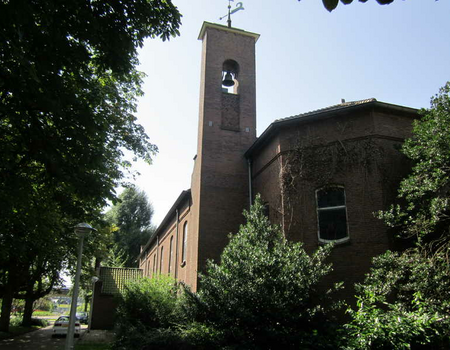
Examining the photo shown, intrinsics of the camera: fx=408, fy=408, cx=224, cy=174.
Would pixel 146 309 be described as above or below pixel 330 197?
below

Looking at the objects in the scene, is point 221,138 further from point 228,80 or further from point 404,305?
point 404,305

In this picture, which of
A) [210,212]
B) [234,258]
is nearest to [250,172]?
[210,212]

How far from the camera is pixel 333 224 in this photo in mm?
13398

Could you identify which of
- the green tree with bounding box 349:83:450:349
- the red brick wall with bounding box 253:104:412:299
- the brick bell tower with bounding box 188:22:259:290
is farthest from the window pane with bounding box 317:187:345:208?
the brick bell tower with bounding box 188:22:259:290

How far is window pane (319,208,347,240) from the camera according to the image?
1319 centimetres

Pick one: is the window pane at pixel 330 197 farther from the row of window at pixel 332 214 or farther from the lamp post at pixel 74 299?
the lamp post at pixel 74 299

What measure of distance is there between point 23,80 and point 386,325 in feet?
30.2

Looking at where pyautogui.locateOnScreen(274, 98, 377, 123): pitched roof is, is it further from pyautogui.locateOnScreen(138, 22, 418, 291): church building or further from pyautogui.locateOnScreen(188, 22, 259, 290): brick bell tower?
pyautogui.locateOnScreen(188, 22, 259, 290): brick bell tower

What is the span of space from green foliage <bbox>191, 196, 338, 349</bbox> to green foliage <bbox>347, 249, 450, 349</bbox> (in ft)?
3.04

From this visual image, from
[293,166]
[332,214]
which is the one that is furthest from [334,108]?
[332,214]

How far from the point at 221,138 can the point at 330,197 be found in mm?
6438

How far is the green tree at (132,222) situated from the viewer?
170 feet

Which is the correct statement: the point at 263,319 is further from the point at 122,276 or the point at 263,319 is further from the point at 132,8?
the point at 122,276

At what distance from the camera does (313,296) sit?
11.2m
